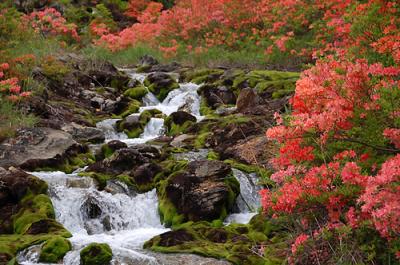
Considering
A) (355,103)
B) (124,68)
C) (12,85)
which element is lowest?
(124,68)

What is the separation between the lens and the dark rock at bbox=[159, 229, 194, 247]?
8219 millimetres

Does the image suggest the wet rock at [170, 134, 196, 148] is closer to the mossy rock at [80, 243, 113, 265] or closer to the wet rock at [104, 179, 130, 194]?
the wet rock at [104, 179, 130, 194]

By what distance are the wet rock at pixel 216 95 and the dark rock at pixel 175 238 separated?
333 inches

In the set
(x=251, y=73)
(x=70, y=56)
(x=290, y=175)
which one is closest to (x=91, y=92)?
(x=70, y=56)

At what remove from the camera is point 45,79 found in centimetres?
1681

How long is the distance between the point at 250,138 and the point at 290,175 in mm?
6231

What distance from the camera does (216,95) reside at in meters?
16.9

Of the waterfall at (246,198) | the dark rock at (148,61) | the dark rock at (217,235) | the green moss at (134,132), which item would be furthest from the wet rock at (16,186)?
the dark rock at (148,61)

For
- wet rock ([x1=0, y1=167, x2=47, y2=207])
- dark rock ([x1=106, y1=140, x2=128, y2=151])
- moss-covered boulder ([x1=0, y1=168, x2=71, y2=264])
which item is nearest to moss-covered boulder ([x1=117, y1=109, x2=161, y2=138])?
dark rock ([x1=106, y1=140, x2=128, y2=151])

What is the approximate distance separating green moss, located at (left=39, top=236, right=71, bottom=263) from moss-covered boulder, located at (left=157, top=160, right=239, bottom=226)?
8.10ft

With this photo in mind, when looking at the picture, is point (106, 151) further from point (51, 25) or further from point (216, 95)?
point (51, 25)

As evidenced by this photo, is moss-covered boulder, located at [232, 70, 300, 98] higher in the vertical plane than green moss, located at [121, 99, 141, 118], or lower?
higher

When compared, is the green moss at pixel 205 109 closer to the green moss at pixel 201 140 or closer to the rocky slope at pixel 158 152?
the rocky slope at pixel 158 152

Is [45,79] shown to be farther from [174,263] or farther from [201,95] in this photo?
[174,263]
